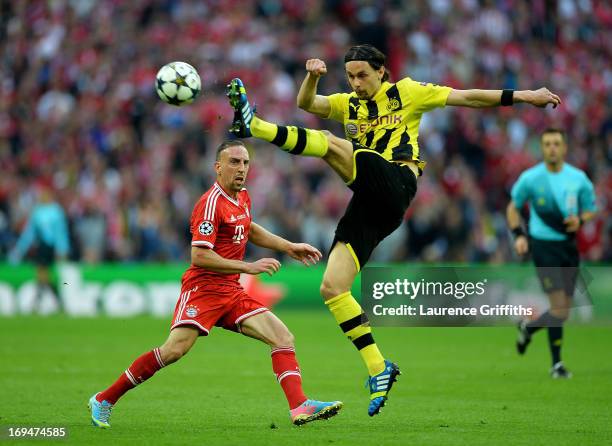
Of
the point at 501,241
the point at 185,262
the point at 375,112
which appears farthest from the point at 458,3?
the point at 375,112

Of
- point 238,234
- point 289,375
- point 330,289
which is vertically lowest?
point 289,375

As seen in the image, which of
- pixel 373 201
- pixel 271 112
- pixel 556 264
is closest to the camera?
pixel 373 201

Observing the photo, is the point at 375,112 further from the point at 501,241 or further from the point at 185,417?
→ the point at 501,241

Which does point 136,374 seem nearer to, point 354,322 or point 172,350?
point 172,350

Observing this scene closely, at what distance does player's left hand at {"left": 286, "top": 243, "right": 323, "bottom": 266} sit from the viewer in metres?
8.53

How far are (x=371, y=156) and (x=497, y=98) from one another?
116cm

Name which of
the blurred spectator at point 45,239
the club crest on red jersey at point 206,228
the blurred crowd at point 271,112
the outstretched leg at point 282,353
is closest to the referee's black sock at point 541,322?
the outstretched leg at point 282,353

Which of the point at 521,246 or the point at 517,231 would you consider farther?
the point at 517,231

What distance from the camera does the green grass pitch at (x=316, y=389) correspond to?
830 centimetres

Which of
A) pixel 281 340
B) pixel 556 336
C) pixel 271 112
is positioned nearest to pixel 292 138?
pixel 281 340

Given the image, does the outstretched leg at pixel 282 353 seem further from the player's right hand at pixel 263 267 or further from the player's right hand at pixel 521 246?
the player's right hand at pixel 521 246

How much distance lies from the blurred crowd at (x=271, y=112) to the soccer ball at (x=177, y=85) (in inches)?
515

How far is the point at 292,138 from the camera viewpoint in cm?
795

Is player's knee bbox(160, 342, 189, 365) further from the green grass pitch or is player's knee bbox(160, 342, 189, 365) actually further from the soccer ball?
the soccer ball
